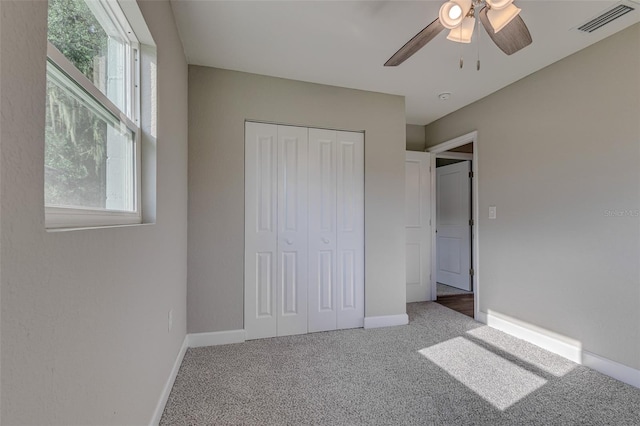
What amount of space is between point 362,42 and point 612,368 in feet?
9.75

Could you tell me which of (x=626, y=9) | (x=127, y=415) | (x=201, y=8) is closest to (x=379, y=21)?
(x=201, y=8)

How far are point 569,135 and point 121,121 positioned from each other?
3.12 meters

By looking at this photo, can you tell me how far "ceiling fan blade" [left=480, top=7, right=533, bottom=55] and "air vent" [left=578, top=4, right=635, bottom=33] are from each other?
822 mm

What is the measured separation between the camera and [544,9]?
1.83 metres

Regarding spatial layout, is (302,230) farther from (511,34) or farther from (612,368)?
(612,368)

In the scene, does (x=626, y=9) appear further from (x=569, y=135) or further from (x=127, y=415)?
(x=127, y=415)

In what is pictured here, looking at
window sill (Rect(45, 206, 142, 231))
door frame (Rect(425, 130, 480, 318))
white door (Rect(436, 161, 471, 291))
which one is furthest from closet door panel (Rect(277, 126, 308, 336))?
white door (Rect(436, 161, 471, 291))

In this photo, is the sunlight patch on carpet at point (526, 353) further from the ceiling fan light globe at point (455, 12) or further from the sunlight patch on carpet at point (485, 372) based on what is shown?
the ceiling fan light globe at point (455, 12)

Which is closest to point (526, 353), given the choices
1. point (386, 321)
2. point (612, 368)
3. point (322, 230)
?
point (612, 368)

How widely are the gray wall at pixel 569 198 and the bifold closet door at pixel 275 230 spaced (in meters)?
1.99

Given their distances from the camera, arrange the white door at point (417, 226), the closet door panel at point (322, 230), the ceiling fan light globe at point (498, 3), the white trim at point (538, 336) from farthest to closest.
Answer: the white door at point (417, 226), the closet door panel at point (322, 230), the white trim at point (538, 336), the ceiling fan light globe at point (498, 3)

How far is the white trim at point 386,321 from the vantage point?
2.97 meters

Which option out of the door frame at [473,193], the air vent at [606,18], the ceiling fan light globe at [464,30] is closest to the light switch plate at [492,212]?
the door frame at [473,193]

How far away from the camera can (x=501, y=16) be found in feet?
4.84
